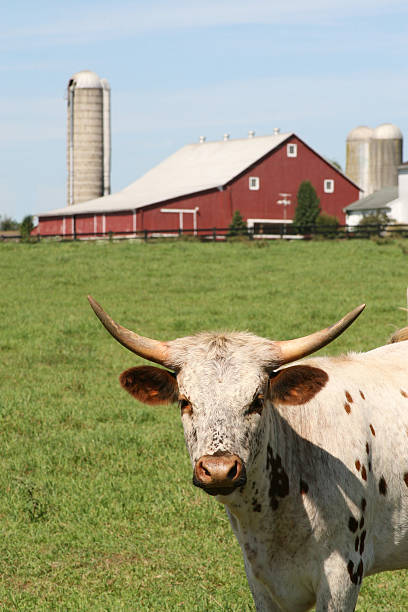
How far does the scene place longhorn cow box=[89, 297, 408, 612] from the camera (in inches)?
164

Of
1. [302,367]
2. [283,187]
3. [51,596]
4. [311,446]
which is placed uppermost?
[283,187]

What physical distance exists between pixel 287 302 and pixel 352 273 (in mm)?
4714

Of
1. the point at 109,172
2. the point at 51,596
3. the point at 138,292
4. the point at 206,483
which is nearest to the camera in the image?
the point at 206,483

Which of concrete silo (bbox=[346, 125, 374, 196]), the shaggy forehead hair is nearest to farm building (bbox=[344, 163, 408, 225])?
concrete silo (bbox=[346, 125, 374, 196])

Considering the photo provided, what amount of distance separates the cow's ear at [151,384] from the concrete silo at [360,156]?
271ft

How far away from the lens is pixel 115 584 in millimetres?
6109

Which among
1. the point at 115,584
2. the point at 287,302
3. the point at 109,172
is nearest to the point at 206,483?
the point at 115,584

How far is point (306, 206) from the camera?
177 feet

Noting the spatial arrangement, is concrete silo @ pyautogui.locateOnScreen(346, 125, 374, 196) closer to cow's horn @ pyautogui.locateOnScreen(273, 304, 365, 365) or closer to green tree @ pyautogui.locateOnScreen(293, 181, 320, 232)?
green tree @ pyautogui.locateOnScreen(293, 181, 320, 232)

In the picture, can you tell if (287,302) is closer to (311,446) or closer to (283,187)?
(311,446)

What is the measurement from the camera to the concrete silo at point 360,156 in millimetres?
85250

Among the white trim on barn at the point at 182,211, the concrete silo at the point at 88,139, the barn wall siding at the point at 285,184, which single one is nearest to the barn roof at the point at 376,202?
the barn wall siding at the point at 285,184

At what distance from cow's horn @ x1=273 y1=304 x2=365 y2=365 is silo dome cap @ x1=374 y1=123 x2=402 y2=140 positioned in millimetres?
84190

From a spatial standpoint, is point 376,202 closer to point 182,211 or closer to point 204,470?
point 182,211
